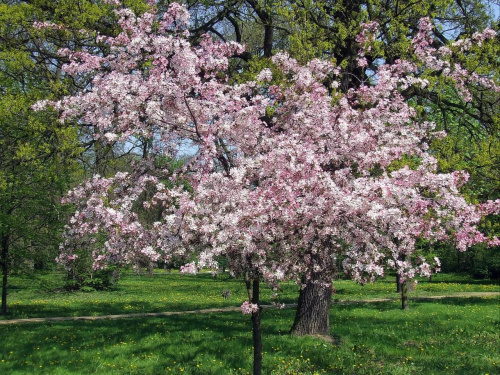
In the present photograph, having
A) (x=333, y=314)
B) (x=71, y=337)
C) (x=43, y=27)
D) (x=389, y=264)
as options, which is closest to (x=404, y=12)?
(x=389, y=264)

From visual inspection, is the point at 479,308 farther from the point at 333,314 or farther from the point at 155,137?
the point at 155,137

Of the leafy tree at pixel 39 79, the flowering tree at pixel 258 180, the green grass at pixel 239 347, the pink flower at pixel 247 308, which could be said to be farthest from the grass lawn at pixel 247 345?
the leafy tree at pixel 39 79

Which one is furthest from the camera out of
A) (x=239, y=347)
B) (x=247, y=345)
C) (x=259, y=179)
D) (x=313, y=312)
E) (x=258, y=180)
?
(x=313, y=312)

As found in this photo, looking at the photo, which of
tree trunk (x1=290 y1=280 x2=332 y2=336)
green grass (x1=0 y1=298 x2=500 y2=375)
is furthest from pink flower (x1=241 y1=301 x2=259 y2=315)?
tree trunk (x1=290 y1=280 x2=332 y2=336)

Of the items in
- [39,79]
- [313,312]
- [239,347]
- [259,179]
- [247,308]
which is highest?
[39,79]

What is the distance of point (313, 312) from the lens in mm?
11219

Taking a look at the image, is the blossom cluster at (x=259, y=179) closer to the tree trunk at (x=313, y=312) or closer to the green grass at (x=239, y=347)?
the green grass at (x=239, y=347)

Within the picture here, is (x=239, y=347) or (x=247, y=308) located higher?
(x=247, y=308)

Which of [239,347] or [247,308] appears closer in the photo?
[247,308]

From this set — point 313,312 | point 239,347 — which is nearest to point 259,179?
point 239,347

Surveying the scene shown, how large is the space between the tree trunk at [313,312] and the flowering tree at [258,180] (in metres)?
4.35

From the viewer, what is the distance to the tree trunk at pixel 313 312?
11164 millimetres

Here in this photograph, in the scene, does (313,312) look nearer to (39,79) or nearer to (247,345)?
(247,345)

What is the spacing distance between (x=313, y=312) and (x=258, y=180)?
5.85m
